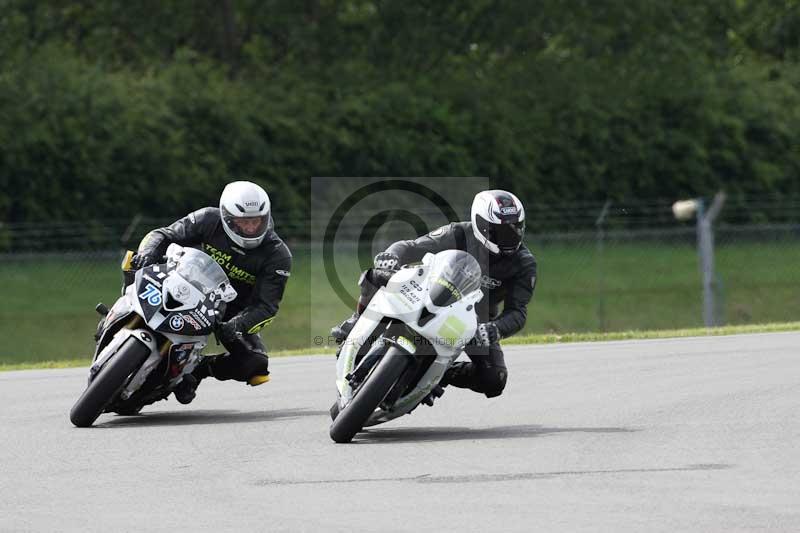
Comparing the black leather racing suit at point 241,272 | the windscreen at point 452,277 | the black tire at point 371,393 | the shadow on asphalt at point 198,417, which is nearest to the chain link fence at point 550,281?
the black leather racing suit at point 241,272

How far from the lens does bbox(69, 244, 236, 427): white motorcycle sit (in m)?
10.1

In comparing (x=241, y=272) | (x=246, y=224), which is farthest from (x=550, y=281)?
(x=246, y=224)

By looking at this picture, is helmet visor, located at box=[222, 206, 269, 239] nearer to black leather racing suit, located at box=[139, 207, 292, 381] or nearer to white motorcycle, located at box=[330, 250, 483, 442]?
black leather racing suit, located at box=[139, 207, 292, 381]

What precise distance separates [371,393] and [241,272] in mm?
2650

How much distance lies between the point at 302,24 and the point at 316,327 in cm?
1455

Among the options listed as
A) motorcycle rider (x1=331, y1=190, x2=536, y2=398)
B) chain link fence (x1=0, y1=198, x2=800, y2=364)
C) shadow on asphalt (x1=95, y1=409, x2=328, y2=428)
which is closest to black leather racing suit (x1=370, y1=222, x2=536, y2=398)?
motorcycle rider (x1=331, y1=190, x2=536, y2=398)

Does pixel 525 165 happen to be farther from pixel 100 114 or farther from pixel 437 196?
pixel 100 114

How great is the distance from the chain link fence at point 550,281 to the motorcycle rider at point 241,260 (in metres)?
10.3

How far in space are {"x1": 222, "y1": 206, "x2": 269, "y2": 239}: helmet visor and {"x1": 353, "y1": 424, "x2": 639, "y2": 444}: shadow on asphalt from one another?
1.86m

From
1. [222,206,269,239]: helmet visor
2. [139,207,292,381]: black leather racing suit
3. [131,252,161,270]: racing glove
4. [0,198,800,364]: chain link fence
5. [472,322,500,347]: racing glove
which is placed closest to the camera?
[472,322,500,347]: racing glove

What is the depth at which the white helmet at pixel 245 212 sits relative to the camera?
36.1 feet

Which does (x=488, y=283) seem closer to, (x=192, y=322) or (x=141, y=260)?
(x=192, y=322)

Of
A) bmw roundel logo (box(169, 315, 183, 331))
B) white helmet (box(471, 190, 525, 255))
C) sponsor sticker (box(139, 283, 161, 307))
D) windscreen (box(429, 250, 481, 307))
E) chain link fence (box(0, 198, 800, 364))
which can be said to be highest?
chain link fence (box(0, 198, 800, 364))

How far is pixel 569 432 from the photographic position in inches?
376
